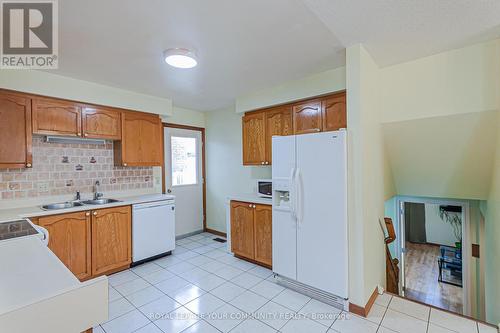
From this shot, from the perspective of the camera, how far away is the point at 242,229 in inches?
134

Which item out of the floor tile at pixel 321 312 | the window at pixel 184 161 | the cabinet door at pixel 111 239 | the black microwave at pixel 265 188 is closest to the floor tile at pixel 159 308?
the cabinet door at pixel 111 239

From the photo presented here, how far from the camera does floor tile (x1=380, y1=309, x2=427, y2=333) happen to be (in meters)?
1.95

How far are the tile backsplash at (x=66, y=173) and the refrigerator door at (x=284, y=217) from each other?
2.41 meters

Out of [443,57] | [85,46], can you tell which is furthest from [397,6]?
[85,46]

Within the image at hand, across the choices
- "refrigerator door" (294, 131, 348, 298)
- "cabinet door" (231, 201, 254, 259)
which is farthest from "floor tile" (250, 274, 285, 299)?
"cabinet door" (231, 201, 254, 259)

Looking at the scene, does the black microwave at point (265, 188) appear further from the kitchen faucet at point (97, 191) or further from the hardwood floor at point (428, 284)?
the hardwood floor at point (428, 284)

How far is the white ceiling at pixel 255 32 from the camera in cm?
162

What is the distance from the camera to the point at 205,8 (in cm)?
164

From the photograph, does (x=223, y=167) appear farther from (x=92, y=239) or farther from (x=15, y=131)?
(x=15, y=131)

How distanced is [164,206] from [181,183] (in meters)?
1.02

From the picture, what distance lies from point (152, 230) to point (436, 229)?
637 cm

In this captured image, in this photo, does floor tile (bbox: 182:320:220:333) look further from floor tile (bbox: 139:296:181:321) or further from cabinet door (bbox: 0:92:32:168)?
cabinet door (bbox: 0:92:32:168)

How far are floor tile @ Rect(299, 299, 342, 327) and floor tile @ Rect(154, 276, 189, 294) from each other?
141 centimetres

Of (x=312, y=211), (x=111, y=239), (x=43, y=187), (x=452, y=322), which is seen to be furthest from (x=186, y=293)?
(x=452, y=322)
